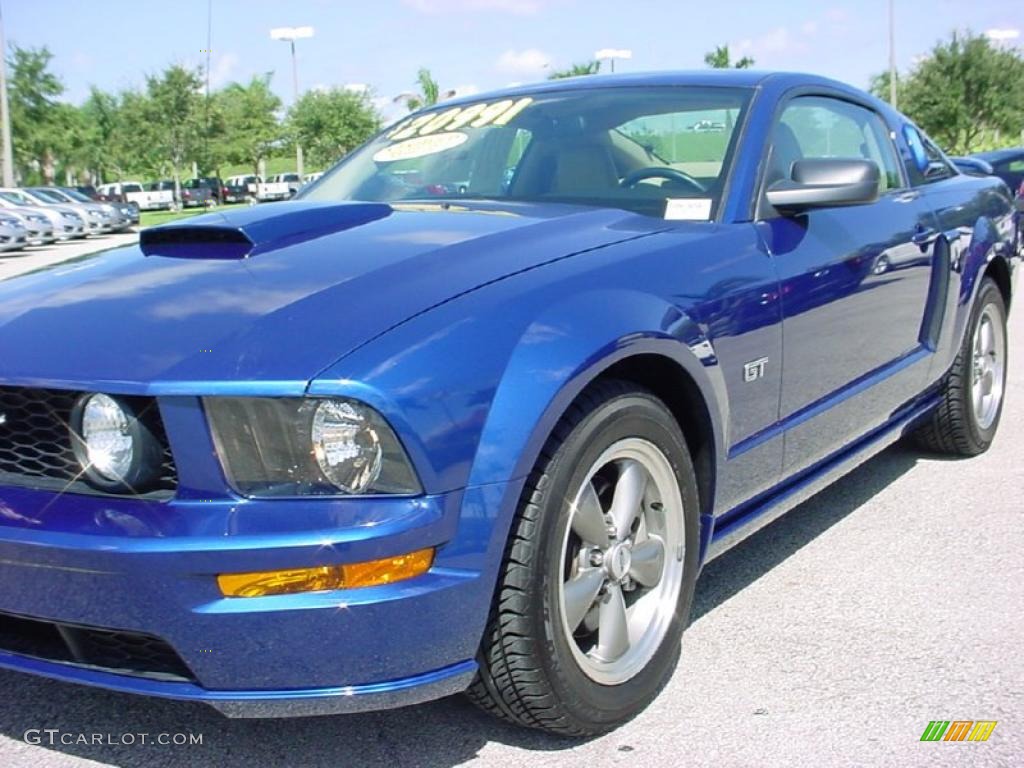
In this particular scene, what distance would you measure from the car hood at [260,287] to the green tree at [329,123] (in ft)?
145

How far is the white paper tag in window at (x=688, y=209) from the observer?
3.02m

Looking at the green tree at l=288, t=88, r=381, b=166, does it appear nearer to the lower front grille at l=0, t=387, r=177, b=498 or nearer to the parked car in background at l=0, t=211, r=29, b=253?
the parked car in background at l=0, t=211, r=29, b=253

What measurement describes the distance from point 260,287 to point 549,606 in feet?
2.98

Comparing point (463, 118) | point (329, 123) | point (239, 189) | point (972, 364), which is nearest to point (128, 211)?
point (239, 189)

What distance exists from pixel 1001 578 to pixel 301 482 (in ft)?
7.85

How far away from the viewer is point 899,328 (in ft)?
12.5

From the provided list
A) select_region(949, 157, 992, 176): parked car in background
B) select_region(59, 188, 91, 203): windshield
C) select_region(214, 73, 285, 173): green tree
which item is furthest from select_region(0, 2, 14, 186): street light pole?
select_region(949, 157, 992, 176): parked car in background

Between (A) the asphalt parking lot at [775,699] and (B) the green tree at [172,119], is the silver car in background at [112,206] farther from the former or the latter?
(A) the asphalt parking lot at [775,699]

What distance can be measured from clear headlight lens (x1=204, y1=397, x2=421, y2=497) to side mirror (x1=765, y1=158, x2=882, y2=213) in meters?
1.63

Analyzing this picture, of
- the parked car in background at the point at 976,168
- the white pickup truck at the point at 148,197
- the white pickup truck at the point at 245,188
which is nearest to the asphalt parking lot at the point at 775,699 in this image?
the parked car in background at the point at 976,168

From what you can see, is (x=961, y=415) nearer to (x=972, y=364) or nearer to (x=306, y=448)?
(x=972, y=364)

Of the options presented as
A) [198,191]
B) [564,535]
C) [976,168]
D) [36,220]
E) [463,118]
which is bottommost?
[564,535]

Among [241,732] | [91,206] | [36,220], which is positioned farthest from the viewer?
[91,206]

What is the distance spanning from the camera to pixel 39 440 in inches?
84.4
